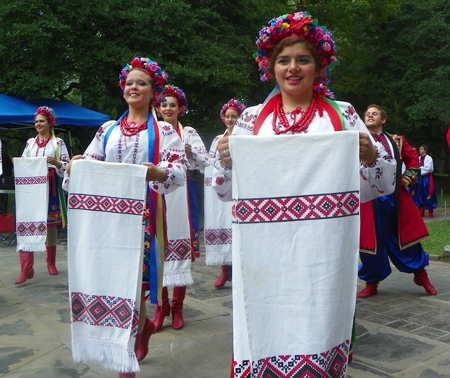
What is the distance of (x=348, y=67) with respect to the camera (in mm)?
21391

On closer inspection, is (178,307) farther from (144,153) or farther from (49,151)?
(49,151)

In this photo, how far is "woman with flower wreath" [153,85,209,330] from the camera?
4.19 m

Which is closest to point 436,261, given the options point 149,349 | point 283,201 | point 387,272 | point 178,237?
point 387,272

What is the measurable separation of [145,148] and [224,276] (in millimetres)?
2830

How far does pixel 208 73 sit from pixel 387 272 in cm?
691

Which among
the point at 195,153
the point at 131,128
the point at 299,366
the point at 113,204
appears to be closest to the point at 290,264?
the point at 299,366

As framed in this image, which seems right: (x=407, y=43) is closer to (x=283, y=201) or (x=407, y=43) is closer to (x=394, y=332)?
(x=394, y=332)

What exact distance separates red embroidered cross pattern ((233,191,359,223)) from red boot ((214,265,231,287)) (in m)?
3.63

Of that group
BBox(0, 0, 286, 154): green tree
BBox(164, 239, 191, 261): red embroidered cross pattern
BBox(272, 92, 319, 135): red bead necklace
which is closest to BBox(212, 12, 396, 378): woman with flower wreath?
BBox(272, 92, 319, 135): red bead necklace


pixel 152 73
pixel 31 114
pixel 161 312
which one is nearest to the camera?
pixel 152 73

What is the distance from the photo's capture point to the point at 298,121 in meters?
2.37

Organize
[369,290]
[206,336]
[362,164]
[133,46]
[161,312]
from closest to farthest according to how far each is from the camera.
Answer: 1. [362,164]
2. [206,336]
3. [161,312]
4. [369,290]
5. [133,46]

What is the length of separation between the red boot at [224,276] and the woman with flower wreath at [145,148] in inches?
92.4

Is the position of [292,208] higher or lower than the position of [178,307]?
higher
